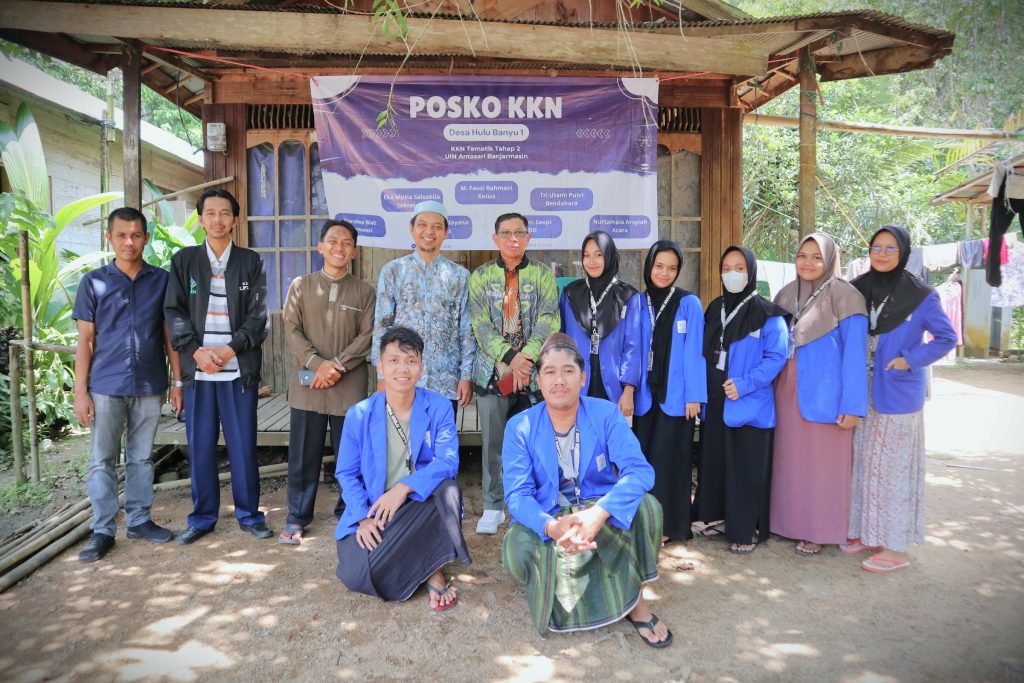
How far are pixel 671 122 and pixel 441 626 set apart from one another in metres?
4.69

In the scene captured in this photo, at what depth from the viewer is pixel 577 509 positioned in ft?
8.90

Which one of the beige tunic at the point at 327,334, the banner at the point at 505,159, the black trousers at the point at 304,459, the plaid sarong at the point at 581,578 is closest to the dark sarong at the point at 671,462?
the plaid sarong at the point at 581,578

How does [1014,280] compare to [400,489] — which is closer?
[400,489]

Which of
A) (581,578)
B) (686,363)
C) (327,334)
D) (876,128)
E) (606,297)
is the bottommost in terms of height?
(581,578)

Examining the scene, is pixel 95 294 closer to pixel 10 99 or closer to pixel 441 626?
pixel 441 626

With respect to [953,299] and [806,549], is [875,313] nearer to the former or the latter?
[806,549]

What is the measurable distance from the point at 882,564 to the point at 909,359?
1079mm

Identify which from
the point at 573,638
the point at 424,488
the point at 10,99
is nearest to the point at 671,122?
the point at 424,488

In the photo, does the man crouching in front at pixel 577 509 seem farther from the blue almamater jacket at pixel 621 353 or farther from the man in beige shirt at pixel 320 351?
the man in beige shirt at pixel 320 351

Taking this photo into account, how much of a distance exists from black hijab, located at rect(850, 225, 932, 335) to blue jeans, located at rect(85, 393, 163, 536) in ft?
13.2

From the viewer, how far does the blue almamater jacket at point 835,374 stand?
3.20 m

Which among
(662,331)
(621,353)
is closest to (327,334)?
Answer: (621,353)

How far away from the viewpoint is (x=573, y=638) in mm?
2578

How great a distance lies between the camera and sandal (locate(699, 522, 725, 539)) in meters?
3.65
